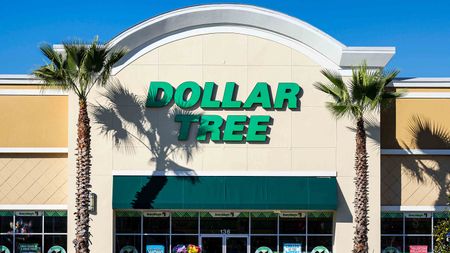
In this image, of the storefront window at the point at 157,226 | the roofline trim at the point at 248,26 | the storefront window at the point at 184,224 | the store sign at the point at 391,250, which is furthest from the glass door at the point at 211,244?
the roofline trim at the point at 248,26

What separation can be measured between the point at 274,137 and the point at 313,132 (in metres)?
1.46

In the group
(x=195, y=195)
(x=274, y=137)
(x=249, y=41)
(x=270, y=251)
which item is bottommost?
(x=270, y=251)

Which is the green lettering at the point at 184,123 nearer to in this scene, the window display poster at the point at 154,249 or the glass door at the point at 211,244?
the glass door at the point at 211,244

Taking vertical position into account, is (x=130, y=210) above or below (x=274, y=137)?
below

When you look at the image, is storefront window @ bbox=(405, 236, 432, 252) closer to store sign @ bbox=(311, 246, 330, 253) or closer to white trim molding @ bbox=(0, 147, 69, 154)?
store sign @ bbox=(311, 246, 330, 253)

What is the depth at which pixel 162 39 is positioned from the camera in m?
27.2

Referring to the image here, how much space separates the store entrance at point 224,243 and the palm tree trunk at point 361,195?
182 inches

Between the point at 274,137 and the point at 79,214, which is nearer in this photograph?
the point at 79,214

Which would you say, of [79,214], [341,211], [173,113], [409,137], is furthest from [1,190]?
[409,137]

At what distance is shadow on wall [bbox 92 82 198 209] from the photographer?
26828 millimetres

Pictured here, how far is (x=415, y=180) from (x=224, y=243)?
763 centimetres

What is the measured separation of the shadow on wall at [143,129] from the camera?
26828 mm

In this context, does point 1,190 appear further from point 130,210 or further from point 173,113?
point 173,113

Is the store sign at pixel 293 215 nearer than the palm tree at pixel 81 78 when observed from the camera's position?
No
